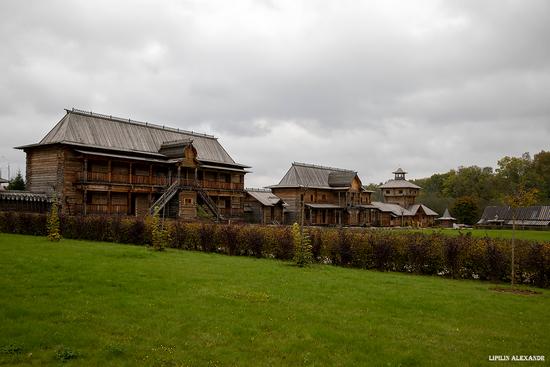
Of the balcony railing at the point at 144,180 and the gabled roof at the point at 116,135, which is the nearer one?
the balcony railing at the point at 144,180

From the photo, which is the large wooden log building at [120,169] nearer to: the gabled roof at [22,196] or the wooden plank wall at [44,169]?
the wooden plank wall at [44,169]

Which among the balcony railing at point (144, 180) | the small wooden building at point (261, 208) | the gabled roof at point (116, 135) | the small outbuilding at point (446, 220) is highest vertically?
the gabled roof at point (116, 135)

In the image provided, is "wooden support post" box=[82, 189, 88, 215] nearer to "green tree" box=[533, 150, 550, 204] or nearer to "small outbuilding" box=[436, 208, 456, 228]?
"small outbuilding" box=[436, 208, 456, 228]

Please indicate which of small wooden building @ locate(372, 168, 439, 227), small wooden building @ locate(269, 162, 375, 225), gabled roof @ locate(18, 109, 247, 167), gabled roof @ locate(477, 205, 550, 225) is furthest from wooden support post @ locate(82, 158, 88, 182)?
gabled roof @ locate(477, 205, 550, 225)

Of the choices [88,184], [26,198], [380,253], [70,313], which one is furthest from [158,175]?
[70,313]

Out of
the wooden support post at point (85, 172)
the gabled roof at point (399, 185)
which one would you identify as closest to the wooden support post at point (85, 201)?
the wooden support post at point (85, 172)

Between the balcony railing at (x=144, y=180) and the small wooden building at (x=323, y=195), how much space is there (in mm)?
12776

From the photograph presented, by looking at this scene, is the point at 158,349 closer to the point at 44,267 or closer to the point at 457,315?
the point at 457,315

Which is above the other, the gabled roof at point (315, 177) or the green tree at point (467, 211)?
the gabled roof at point (315, 177)

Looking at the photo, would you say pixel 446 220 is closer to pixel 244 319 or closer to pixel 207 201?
pixel 207 201

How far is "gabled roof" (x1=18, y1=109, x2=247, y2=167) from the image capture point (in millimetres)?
37656

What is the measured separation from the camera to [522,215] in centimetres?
7269

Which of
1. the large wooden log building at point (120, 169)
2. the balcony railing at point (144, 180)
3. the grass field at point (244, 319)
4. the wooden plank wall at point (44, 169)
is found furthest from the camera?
the balcony railing at point (144, 180)

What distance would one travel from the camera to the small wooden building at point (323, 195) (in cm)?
6091
